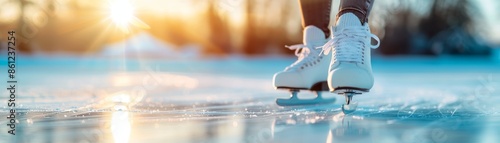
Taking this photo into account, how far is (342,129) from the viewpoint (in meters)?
1.04

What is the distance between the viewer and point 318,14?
170 centimetres

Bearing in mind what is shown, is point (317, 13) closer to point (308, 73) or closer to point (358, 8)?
point (308, 73)

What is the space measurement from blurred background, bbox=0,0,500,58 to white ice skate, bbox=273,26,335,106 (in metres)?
11.3

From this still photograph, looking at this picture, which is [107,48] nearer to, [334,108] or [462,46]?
[462,46]

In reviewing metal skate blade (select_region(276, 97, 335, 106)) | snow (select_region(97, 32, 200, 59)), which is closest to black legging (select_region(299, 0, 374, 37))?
metal skate blade (select_region(276, 97, 335, 106))

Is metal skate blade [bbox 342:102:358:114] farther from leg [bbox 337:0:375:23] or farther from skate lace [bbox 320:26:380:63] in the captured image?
leg [bbox 337:0:375:23]

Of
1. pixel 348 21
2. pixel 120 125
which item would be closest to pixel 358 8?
pixel 348 21

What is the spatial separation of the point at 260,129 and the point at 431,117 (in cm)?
47

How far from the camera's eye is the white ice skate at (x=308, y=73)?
1635 millimetres

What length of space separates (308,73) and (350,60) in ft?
0.94

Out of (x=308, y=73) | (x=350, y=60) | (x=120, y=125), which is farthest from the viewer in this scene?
(x=308, y=73)

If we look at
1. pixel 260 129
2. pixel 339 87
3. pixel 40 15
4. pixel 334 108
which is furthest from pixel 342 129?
pixel 40 15

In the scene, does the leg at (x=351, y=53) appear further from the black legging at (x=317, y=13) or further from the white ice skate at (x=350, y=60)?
the black legging at (x=317, y=13)

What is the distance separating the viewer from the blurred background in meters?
13.6
